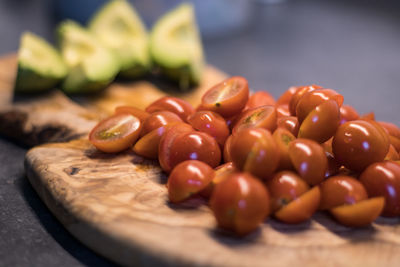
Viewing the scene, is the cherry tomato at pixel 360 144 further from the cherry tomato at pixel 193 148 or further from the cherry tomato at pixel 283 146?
the cherry tomato at pixel 193 148

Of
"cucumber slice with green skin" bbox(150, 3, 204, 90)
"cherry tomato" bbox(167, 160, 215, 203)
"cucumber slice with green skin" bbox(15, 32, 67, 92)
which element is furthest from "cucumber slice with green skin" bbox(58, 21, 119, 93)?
"cherry tomato" bbox(167, 160, 215, 203)

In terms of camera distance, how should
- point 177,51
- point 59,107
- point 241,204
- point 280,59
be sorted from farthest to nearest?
point 280,59
point 177,51
point 59,107
point 241,204

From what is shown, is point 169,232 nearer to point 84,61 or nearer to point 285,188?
point 285,188

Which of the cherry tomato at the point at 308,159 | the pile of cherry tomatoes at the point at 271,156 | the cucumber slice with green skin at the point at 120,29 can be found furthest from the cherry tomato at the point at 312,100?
the cucumber slice with green skin at the point at 120,29

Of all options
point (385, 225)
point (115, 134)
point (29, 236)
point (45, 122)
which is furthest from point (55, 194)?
point (385, 225)

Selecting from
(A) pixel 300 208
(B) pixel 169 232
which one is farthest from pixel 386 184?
(B) pixel 169 232

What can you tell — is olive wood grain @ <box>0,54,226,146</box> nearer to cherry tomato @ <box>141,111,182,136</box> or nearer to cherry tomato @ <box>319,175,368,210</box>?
cherry tomato @ <box>141,111,182,136</box>
